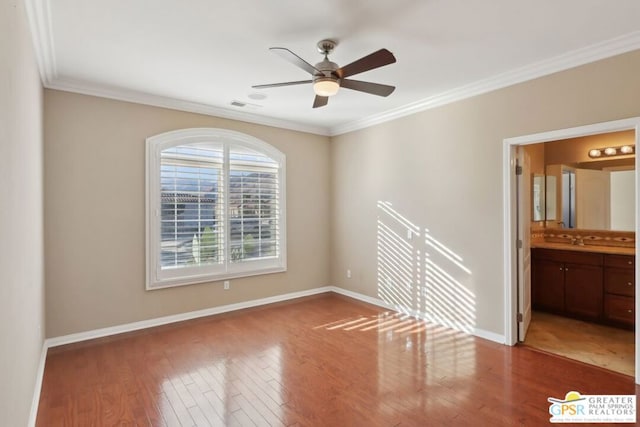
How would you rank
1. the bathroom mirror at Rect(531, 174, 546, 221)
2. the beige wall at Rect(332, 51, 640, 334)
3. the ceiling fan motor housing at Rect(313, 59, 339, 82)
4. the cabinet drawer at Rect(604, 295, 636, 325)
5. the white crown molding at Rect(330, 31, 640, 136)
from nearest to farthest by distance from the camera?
the ceiling fan motor housing at Rect(313, 59, 339, 82), the white crown molding at Rect(330, 31, 640, 136), the beige wall at Rect(332, 51, 640, 334), the cabinet drawer at Rect(604, 295, 636, 325), the bathroom mirror at Rect(531, 174, 546, 221)

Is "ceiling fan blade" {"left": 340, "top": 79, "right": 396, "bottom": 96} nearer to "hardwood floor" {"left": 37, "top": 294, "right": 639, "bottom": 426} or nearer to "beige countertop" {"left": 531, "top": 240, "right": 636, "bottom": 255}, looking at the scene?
"hardwood floor" {"left": 37, "top": 294, "right": 639, "bottom": 426}

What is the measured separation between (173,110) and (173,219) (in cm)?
145

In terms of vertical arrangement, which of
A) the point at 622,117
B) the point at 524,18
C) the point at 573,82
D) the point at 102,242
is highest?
the point at 524,18

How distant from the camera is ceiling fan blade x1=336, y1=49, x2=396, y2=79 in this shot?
244cm

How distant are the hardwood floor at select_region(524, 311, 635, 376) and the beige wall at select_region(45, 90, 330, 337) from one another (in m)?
4.14

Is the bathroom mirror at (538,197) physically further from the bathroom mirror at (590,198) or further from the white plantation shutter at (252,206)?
the white plantation shutter at (252,206)

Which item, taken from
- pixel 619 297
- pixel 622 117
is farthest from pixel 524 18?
pixel 619 297

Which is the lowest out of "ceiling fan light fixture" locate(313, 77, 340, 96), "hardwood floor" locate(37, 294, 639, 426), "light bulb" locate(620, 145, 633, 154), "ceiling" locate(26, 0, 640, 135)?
"hardwood floor" locate(37, 294, 639, 426)

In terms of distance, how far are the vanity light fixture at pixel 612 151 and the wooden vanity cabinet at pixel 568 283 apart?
1.43m

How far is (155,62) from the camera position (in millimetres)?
3279

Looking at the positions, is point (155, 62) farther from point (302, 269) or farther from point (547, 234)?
point (547, 234)

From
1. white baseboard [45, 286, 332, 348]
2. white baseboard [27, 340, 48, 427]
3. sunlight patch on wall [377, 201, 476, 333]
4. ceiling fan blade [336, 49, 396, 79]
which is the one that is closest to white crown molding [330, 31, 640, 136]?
sunlight patch on wall [377, 201, 476, 333]

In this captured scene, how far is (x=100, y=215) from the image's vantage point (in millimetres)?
3922

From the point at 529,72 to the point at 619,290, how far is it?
2852 millimetres
